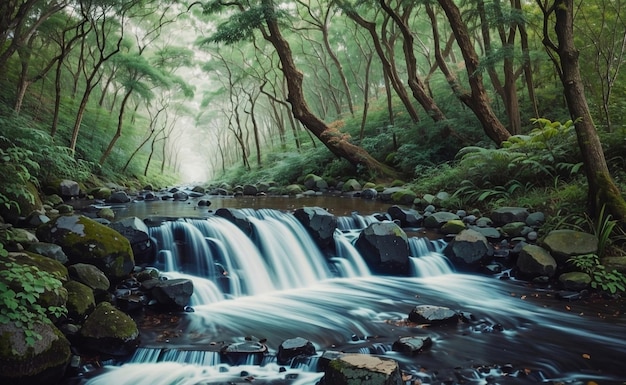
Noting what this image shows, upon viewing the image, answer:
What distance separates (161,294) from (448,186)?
29.2 ft

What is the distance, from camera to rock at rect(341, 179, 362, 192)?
15.9m

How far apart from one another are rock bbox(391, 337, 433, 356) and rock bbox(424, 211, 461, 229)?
17.0 feet

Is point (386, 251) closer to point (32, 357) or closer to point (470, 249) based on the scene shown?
point (470, 249)

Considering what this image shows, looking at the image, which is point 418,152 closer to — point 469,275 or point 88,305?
point 469,275

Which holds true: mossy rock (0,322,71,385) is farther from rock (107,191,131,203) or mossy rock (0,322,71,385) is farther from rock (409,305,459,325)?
rock (107,191,131,203)

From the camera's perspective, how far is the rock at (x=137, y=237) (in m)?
7.00

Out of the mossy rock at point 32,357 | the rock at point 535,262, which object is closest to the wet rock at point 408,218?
the rock at point 535,262

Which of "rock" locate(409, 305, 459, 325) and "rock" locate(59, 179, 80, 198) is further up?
"rock" locate(59, 179, 80, 198)

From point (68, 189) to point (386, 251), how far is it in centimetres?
1115

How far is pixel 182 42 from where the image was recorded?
3030 cm

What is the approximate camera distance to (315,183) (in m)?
17.7

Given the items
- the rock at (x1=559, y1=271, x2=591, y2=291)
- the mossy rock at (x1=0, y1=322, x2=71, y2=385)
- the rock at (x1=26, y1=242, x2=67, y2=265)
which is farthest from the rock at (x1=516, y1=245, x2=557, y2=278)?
the rock at (x1=26, y1=242, x2=67, y2=265)

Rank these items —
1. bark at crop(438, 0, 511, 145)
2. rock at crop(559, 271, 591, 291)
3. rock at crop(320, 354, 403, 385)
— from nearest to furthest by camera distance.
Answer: rock at crop(320, 354, 403, 385) → rock at crop(559, 271, 591, 291) → bark at crop(438, 0, 511, 145)

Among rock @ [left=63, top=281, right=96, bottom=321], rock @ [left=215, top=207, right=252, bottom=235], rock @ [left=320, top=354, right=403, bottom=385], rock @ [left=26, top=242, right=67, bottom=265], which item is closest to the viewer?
rock @ [left=320, top=354, right=403, bottom=385]
